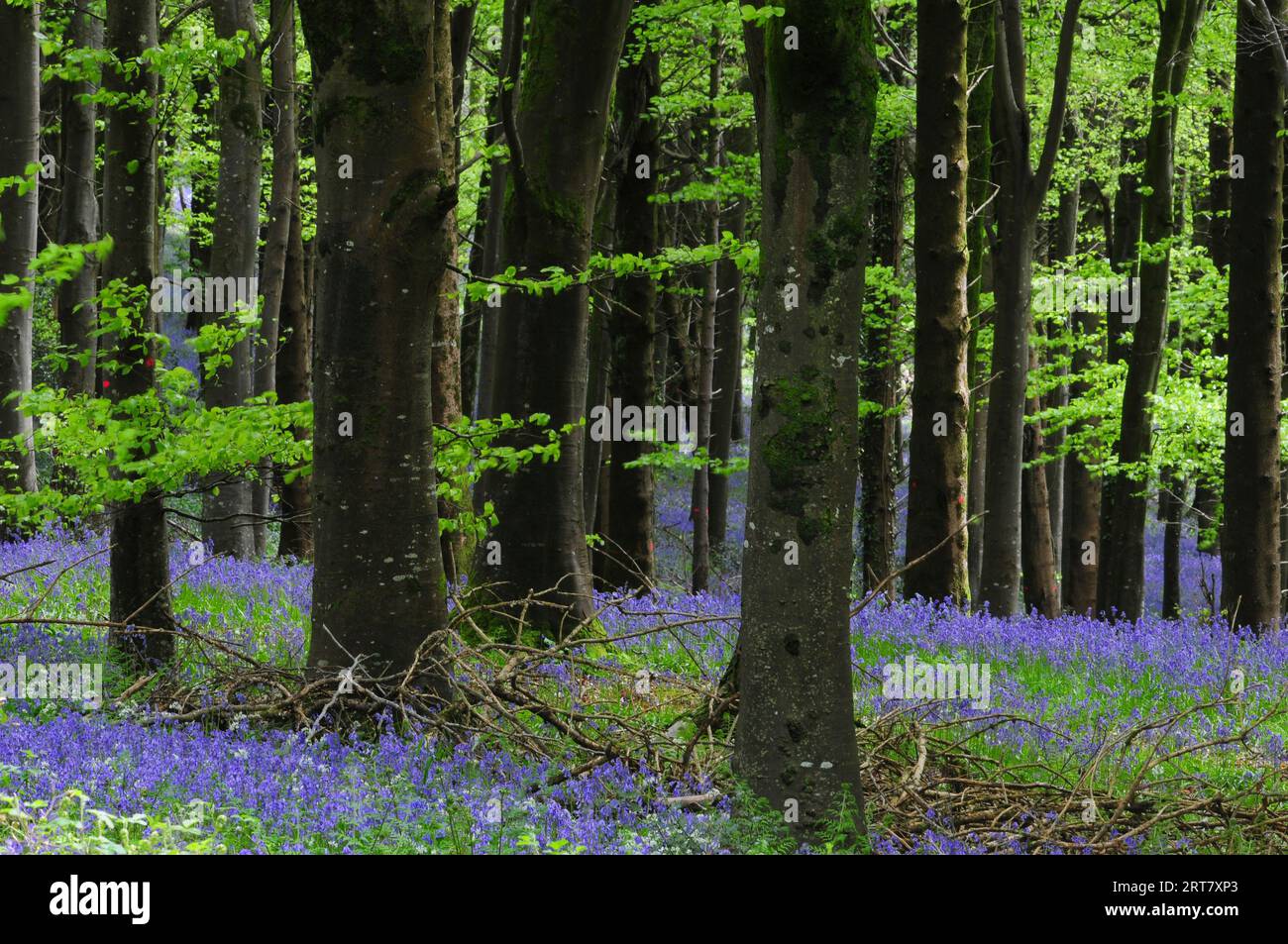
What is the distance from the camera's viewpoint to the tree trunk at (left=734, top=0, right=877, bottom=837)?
5.09m

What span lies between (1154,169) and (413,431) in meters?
13.7

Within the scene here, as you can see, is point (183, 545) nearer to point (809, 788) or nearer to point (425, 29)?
point (425, 29)

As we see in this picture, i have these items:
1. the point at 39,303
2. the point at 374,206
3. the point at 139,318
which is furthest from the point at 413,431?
the point at 39,303

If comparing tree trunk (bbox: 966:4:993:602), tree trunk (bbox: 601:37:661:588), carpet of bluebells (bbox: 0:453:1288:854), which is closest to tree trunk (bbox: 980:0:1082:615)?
tree trunk (bbox: 966:4:993:602)

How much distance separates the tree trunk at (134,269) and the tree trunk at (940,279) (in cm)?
714

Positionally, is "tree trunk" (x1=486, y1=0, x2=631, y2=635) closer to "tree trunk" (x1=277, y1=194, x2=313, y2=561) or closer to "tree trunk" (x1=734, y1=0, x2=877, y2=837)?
"tree trunk" (x1=734, y1=0, x2=877, y2=837)

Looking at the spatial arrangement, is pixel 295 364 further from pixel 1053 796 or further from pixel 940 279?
pixel 1053 796

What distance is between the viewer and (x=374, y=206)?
6.52 metres

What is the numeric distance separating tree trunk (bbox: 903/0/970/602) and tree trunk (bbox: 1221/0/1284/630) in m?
2.90

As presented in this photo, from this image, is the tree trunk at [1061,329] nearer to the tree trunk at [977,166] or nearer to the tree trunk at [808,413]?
the tree trunk at [977,166]

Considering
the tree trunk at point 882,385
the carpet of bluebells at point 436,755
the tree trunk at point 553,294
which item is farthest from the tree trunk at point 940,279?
the tree trunk at point 553,294

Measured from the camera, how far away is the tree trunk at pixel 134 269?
7.64 meters

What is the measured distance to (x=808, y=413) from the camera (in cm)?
507

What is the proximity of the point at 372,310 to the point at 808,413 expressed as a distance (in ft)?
9.14
